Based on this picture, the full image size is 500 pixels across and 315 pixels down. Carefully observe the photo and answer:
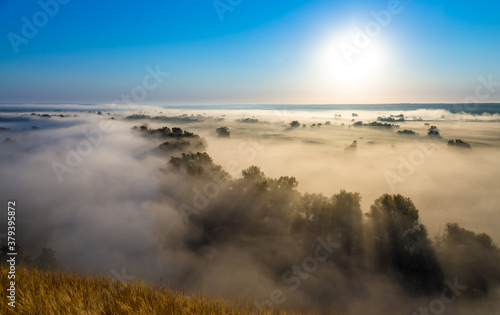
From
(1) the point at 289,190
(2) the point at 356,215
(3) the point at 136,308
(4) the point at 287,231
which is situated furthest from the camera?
(1) the point at 289,190

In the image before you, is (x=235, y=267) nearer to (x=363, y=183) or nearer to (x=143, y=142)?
(x=143, y=142)

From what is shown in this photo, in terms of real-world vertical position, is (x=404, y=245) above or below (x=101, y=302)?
below

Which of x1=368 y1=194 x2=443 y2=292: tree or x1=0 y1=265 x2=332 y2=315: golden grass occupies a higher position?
x1=0 y1=265 x2=332 y2=315: golden grass

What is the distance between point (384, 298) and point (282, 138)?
483 ft

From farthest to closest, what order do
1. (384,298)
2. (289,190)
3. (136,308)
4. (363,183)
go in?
(363,183) → (289,190) → (384,298) → (136,308)

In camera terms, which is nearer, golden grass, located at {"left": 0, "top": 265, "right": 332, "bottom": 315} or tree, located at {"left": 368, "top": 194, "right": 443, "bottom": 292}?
golden grass, located at {"left": 0, "top": 265, "right": 332, "bottom": 315}

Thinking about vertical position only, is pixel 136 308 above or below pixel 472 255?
above

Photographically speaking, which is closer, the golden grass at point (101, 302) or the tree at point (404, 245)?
the golden grass at point (101, 302)

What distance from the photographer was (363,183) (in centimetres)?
9812

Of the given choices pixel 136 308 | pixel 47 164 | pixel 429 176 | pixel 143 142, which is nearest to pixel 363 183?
pixel 429 176

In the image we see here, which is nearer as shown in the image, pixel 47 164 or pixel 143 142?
pixel 47 164

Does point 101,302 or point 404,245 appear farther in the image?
point 404,245

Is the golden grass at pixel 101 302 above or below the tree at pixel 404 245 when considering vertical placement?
above

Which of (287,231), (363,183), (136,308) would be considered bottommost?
(363,183)
